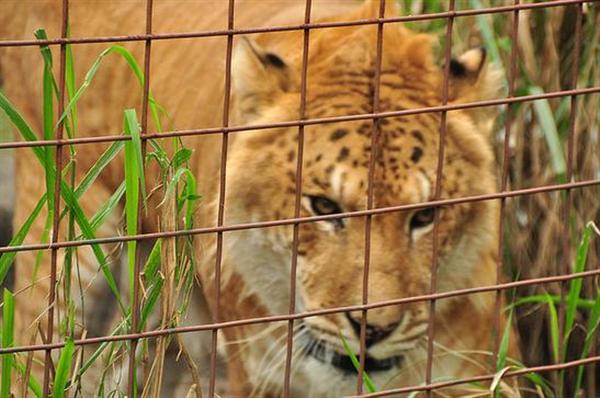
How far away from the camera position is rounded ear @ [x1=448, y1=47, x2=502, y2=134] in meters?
3.16

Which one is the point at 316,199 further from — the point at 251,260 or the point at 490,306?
the point at 490,306

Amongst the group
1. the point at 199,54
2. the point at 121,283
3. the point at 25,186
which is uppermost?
the point at 199,54

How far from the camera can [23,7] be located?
12.2 feet

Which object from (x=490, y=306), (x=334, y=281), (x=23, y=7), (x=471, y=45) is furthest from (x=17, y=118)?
(x=471, y=45)

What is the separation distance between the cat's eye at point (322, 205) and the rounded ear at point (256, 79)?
0.88ft

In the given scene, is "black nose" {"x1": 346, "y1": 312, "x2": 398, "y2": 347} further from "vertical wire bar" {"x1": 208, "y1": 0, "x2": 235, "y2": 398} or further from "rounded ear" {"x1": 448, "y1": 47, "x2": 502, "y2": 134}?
"vertical wire bar" {"x1": 208, "y1": 0, "x2": 235, "y2": 398}

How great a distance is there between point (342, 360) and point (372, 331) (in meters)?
0.23

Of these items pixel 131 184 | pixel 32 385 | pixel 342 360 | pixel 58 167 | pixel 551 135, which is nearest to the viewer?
pixel 58 167

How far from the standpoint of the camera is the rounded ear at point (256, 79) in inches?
121

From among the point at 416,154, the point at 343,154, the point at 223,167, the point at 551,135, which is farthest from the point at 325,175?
the point at 223,167

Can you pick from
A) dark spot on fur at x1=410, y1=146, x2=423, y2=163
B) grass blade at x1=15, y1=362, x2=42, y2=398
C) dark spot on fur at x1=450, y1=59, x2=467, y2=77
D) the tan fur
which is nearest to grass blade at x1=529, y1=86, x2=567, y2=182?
the tan fur

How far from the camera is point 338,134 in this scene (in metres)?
3.10

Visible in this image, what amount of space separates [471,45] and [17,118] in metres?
2.23

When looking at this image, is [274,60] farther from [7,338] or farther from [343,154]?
[7,338]
